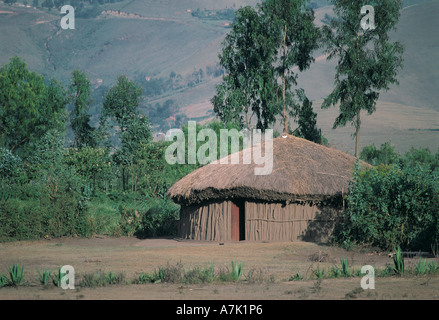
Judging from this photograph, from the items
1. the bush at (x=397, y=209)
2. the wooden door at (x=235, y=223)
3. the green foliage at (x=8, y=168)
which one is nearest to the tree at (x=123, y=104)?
the green foliage at (x=8, y=168)

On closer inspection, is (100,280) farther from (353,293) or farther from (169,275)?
(353,293)

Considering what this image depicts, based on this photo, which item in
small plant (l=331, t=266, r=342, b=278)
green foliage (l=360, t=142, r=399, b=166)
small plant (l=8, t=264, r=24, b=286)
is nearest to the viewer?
small plant (l=8, t=264, r=24, b=286)

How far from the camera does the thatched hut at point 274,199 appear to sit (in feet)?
63.6

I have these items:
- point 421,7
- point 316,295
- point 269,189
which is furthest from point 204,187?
point 421,7

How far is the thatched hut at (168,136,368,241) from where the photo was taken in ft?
63.6

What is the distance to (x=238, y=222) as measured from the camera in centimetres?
2025

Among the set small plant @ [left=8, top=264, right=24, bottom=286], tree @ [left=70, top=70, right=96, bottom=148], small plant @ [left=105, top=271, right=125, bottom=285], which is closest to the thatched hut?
small plant @ [left=105, top=271, right=125, bottom=285]

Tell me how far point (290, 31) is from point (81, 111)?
17827 mm

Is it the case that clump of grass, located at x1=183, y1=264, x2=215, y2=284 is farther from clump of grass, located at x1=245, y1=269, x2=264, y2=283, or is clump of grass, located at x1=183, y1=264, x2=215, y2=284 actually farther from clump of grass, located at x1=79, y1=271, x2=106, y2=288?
clump of grass, located at x1=79, y1=271, x2=106, y2=288

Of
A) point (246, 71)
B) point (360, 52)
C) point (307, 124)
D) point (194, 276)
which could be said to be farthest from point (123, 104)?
point (194, 276)

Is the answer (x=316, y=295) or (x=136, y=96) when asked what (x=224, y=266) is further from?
(x=136, y=96)

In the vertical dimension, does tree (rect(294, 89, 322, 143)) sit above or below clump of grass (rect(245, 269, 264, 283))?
above

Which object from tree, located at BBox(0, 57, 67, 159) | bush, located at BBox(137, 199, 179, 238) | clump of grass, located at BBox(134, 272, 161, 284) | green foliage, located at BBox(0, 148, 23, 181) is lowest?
clump of grass, located at BBox(134, 272, 161, 284)
